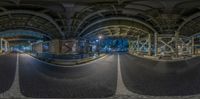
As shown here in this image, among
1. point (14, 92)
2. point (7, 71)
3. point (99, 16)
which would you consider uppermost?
point (99, 16)

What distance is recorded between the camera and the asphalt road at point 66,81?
1743 mm

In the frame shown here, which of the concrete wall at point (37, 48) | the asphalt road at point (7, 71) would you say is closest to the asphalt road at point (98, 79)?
the asphalt road at point (7, 71)

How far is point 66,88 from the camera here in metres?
1.82

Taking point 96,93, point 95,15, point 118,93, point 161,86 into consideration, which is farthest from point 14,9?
point 161,86

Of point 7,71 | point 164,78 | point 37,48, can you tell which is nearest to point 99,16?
point 37,48

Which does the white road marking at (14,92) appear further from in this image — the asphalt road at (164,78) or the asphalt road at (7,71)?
the asphalt road at (164,78)

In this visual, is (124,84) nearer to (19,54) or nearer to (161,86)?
(161,86)

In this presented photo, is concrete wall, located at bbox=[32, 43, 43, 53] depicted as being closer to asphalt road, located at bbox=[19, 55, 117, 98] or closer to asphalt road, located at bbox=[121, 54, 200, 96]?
asphalt road, located at bbox=[19, 55, 117, 98]

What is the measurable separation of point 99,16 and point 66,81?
631 millimetres

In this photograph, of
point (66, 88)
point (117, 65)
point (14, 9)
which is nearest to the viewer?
point (14, 9)

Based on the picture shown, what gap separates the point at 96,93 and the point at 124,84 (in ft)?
0.81

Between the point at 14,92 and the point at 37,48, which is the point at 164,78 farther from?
the point at 14,92

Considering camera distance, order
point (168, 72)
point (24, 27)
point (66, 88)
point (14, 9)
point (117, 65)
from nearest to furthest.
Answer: point (14, 9) → point (24, 27) → point (66, 88) → point (168, 72) → point (117, 65)

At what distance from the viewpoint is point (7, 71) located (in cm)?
212
